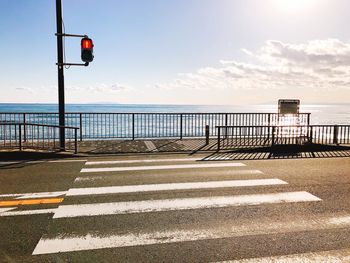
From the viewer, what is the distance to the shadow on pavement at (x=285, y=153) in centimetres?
1170

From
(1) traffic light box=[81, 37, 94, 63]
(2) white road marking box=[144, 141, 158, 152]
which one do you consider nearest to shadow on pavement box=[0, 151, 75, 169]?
(2) white road marking box=[144, 141, 158, 152]

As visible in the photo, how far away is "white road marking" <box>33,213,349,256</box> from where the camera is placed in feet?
14.6

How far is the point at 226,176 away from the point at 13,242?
18.2 ft

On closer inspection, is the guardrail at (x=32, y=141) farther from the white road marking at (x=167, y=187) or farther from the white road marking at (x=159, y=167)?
the white road marking at (x=167, y=187)

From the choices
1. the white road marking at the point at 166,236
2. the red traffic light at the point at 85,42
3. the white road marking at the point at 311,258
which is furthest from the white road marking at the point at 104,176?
the red traffic light at the point at 85,42

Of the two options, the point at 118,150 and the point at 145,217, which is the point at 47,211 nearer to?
the point at 145,217

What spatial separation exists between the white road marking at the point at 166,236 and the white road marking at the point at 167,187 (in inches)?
89.6

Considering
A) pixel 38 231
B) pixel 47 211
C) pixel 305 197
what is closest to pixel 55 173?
pixel 47 211

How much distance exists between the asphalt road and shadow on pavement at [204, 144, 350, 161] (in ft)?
6.47

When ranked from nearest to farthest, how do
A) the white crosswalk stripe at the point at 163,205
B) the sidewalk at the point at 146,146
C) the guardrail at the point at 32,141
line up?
the white crosswalk stripe at the point at 163,205 → the guardrail at the point at 32,141 → the sidewalk at the point at 146,146

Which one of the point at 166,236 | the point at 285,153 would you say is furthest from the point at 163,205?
the point at 285,153

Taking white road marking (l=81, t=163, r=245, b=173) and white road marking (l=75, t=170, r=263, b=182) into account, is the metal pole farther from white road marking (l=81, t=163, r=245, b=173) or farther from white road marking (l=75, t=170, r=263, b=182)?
white road marking (l=75, t=170, r=263, b=182)

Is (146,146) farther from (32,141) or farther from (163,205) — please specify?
(163,205)

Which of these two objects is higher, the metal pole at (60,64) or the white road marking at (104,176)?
the metal pole at (60,64)
